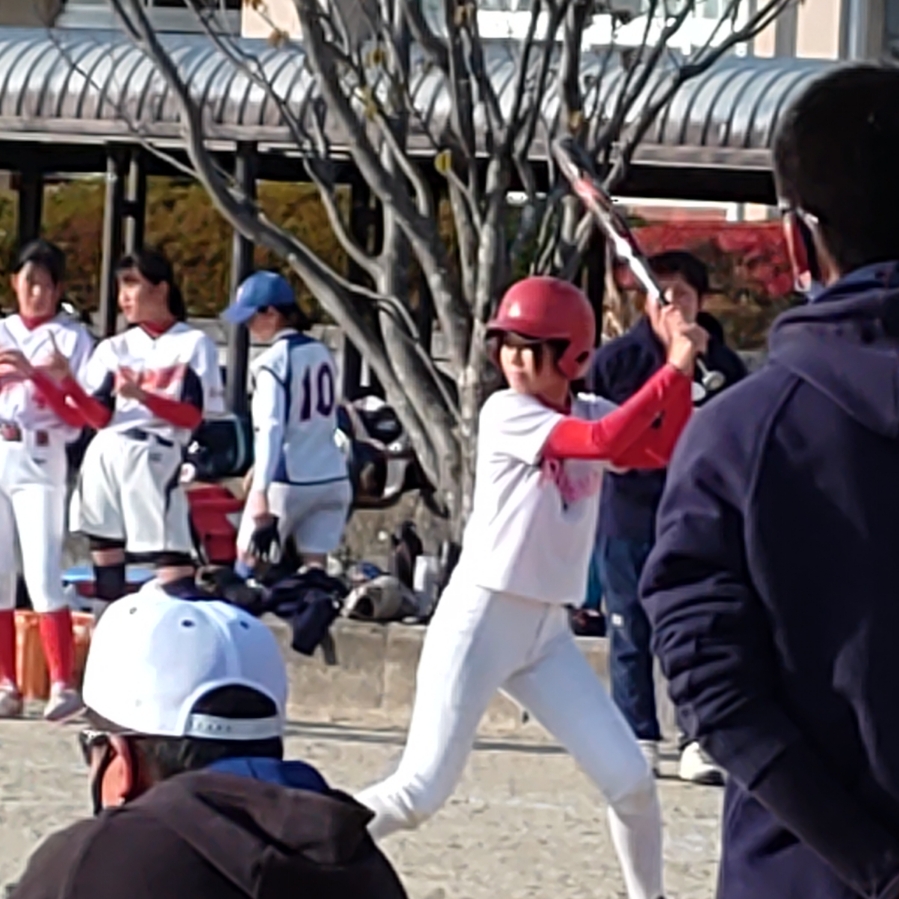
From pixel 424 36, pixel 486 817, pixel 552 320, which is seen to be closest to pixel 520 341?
pixel 552 320

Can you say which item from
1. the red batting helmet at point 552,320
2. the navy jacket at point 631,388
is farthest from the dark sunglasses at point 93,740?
the navy jacket at point 631,388

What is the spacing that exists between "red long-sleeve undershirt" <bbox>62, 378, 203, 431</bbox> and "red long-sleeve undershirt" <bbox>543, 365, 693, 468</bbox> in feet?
11.7

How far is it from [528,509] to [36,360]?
3.70 meters

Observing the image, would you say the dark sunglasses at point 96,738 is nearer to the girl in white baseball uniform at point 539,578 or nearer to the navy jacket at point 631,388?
the girl in white baseball uniform at point 539,578

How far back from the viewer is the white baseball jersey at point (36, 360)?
1036cm

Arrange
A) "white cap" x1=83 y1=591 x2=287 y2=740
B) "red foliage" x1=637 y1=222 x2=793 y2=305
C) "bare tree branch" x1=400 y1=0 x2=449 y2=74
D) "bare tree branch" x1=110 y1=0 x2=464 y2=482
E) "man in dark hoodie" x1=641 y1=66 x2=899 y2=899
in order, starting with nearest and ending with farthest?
"white cap" x1=83 y1=591 x2=287 y2=740
"man in dark hoodie" x1=641 y1=66 x2=899 y2=899
"bare tree branch" x1=400 y1=0 x2=449 y2=74
"bare tree branch" x1=110 y1=0 x2=464 y2=482
"red foliage" x1=637 y1=222 x2=793 y2=305

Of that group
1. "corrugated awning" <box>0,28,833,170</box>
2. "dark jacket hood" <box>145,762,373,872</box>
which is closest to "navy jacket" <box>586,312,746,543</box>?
"corrugated awning" <box>0,28,833,170</box>

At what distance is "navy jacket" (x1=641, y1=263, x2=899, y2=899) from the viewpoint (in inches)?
133

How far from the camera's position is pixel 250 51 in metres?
16.9

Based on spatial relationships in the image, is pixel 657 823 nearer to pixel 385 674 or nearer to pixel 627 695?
pixel 627 695

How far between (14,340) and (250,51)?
6.70 metres

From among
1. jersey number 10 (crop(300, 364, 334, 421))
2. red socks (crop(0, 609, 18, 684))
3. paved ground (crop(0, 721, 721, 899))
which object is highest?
jersey number 10 (crop(300, 364, 334, 421))

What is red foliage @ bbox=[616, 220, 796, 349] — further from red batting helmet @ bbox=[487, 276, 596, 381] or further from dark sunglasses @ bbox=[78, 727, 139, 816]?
dark sunglasses @ bbox=[78, 727, 139, 816]

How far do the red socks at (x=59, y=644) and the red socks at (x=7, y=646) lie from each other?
17cm
